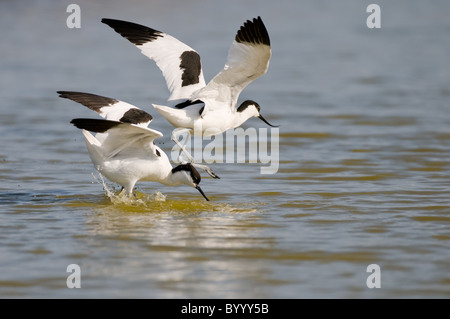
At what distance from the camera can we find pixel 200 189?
8.43 meters

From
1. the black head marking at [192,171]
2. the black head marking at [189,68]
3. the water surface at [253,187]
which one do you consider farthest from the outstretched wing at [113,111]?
the black head marking at [189,68]

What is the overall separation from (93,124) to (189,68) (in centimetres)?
250

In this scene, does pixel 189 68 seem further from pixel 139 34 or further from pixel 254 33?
pixel 254 33

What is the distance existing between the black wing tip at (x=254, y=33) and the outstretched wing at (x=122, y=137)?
1369mm

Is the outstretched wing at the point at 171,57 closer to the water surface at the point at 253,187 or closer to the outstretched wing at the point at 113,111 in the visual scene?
the outstretched wing at the point at 113,111

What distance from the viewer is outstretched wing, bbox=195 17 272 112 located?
815 centimetres

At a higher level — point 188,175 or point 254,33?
point 254,33

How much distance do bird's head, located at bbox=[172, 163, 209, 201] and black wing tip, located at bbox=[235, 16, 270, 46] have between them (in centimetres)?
139

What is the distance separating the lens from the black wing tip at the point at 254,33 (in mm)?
8078

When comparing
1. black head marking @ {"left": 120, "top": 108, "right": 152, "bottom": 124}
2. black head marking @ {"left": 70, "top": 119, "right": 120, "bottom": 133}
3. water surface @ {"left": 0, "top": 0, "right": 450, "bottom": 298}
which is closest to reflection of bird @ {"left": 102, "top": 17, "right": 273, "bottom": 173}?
black head marking @ {"left": 120, "top": 108, "right": 152, "bottom": 124}

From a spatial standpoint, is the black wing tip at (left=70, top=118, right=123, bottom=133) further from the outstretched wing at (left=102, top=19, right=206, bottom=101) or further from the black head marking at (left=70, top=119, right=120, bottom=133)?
the outstretched wing at (left=102, top=19, right=206, bottom=101)

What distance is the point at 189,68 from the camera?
371 inches

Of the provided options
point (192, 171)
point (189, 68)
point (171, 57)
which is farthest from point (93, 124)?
point (171, 57)
